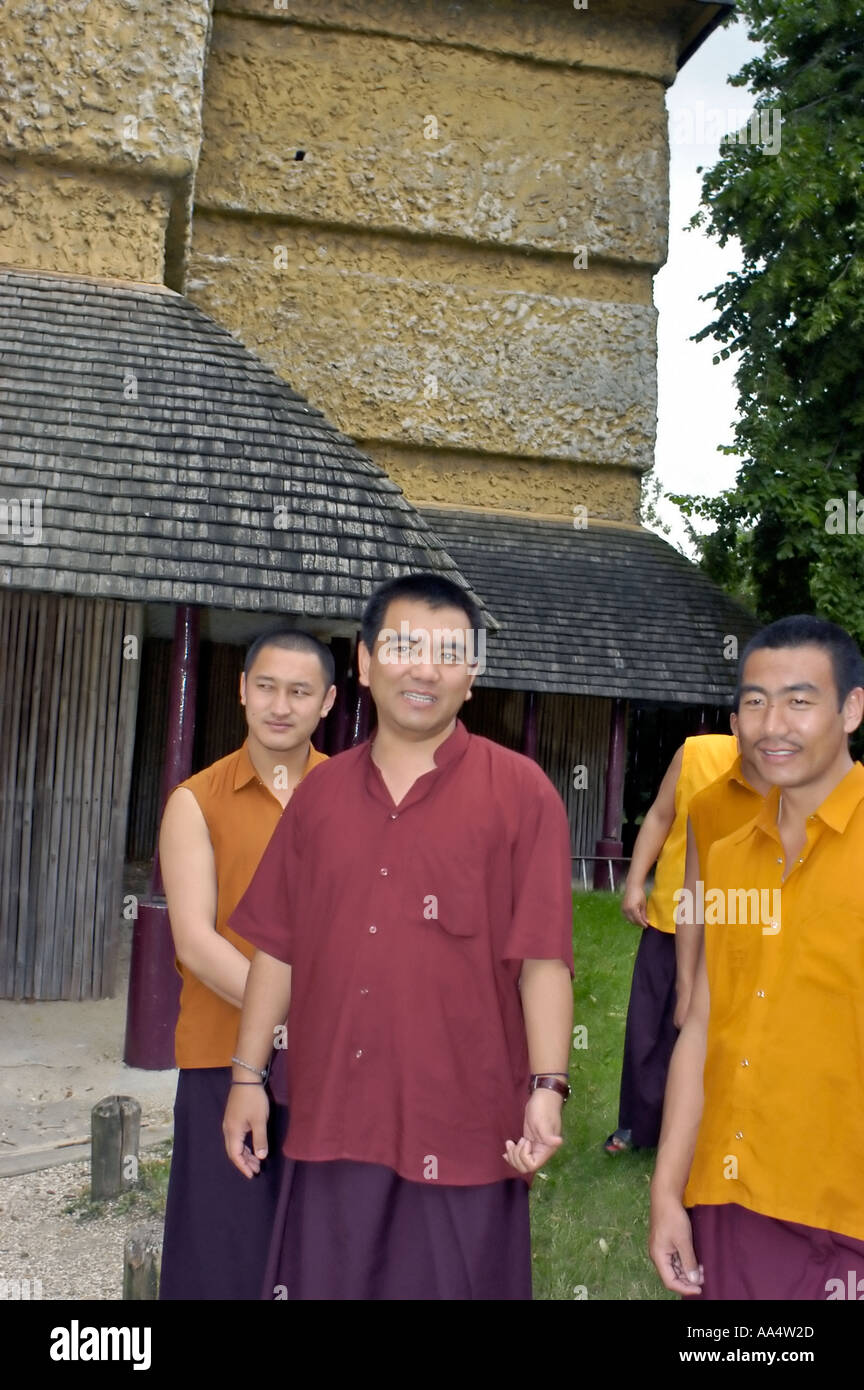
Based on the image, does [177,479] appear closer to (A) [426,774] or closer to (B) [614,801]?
(A) [426,774]

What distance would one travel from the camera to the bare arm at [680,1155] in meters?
2.65

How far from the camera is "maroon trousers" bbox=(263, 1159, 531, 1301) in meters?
2.54

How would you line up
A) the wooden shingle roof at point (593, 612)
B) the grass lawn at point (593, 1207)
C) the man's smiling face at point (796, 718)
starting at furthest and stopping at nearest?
the wooden shingle roof at point (593, 612)
the grass lawn at point (593, 1207)
the man's smiling face at point (796, 718)

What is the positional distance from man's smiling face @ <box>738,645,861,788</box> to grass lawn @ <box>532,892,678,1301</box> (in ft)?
7.80

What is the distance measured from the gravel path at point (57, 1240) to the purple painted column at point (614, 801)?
32.5ft

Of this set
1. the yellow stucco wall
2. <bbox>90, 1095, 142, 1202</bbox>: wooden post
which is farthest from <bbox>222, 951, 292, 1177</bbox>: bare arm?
the yellow stucco wall

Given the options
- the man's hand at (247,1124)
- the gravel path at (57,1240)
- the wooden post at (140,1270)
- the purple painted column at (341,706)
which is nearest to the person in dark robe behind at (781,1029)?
the man's hand at (247,1124)

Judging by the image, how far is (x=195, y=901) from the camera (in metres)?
3.16

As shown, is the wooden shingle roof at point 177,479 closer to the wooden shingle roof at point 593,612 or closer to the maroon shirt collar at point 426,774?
the maroon shirt collar at point 426,774

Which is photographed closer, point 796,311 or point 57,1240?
point 57,1240

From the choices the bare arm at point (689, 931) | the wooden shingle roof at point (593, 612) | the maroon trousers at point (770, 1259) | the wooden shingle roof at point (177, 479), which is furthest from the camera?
the wooden shingle roof at point (593, 612)

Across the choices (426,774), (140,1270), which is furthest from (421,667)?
(140,1270)

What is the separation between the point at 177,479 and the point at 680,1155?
5.81m

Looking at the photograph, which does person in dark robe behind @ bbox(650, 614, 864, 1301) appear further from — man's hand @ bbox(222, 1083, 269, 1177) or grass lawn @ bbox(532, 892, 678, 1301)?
grass lawn @ bbox(532, 892, 678, 1301)
